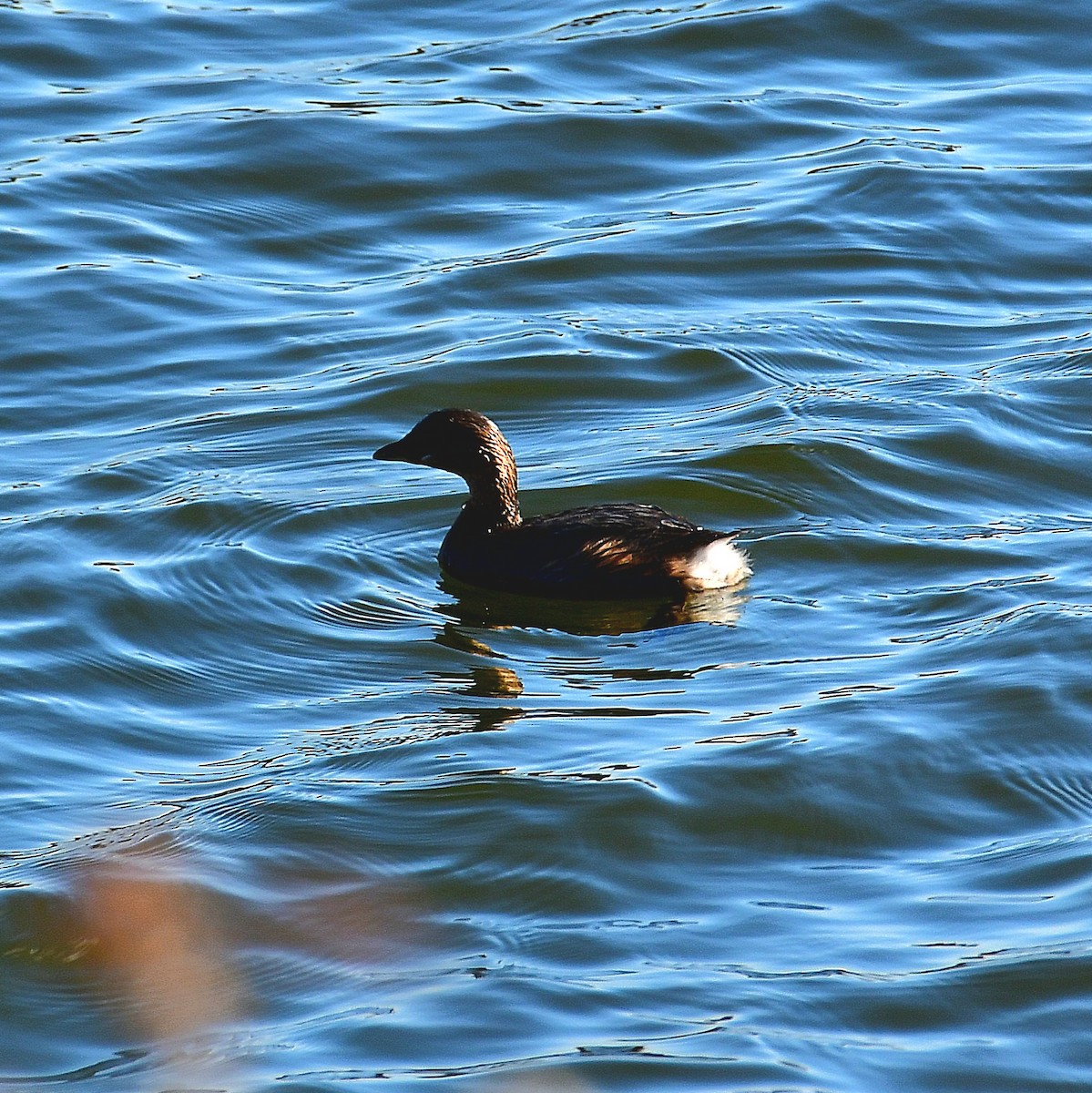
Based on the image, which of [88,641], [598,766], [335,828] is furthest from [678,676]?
[88,641]

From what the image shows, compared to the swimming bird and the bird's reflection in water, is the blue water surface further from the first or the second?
the swimming bird

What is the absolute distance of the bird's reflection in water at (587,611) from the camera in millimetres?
8195

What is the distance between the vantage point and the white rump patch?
8203 millimetres

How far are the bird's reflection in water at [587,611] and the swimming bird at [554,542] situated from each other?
4 cm

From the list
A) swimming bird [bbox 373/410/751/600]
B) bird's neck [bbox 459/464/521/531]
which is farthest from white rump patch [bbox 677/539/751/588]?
bird's neck [bbox 459/464/521/531]

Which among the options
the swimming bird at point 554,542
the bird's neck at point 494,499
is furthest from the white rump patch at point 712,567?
the bird's neck at point 494,499

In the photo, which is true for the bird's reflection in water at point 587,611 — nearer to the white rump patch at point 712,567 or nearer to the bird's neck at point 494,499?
the white rump patch at point 712,567

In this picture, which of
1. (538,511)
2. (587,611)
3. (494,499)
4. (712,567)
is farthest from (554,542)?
(538,511)

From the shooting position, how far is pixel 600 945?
18.5 ft

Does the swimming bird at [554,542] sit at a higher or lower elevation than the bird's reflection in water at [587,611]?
higher

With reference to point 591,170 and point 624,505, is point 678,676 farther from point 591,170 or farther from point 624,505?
point 591,170

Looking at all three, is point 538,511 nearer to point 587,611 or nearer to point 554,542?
point 554,542

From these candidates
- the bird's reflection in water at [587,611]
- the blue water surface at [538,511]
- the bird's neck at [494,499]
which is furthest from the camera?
the bird's neck at [494,499]

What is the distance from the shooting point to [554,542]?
8.41 m
